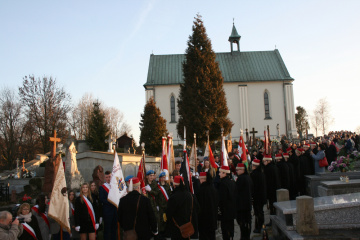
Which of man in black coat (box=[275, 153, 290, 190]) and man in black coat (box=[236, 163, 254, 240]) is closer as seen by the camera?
man in black coat (box=[236, 163, 254, 240])

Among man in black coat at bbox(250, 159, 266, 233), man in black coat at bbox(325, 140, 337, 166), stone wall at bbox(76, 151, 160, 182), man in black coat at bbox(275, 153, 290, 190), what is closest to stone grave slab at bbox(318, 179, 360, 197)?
man in black coat at bbox(275, 153, 290, 190)

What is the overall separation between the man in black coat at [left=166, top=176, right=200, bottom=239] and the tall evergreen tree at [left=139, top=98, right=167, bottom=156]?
26.3 m

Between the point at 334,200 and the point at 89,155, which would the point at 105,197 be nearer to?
the point at 334,200

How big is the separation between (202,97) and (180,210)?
83.9 ft

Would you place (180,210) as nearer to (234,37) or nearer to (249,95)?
(249,95)

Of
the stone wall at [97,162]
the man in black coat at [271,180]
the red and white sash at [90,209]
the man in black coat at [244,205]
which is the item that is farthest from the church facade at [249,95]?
the red and white sash at [90,209]

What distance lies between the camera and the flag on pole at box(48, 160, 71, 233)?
7480 mm

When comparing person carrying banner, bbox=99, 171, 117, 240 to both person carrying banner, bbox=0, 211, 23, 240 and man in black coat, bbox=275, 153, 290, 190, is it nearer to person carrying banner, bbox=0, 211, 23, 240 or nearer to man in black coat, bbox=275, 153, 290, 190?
person carrying banner, bbox=0, 211, 23, 240

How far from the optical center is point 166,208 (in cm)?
865

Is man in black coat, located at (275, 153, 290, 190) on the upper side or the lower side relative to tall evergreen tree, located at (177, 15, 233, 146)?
lower

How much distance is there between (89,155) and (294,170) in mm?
10421

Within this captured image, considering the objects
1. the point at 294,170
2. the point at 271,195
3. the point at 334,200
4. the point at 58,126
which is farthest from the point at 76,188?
the point at 58,126

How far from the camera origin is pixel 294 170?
12328 millimetres

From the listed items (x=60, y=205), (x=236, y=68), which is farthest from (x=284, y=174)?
(x=236, y=68)
